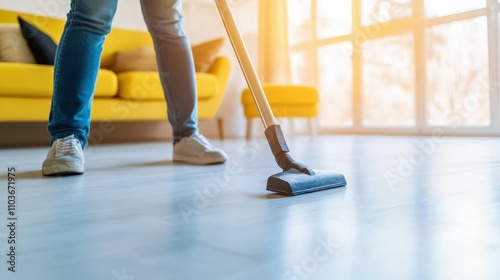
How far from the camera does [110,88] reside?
282 centimetres

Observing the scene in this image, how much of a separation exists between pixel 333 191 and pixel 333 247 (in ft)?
1.17

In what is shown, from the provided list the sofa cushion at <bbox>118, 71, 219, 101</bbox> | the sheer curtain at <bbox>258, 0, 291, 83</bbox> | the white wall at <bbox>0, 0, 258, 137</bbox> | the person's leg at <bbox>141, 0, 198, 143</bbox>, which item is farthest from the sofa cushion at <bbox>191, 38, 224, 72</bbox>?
the person's leg at <bbox>141, 0, 198, 143</bbox>

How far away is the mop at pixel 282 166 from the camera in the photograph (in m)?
0.75

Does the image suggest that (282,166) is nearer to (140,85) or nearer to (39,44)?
(140,85)

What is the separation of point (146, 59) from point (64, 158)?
2.41 metres

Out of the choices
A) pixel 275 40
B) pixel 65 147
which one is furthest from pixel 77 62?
pixel 275 40

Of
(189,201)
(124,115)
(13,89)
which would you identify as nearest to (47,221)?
(189,201)

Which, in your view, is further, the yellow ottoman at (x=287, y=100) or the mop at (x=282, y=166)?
the yellow ottoman at (x=287, y=100)

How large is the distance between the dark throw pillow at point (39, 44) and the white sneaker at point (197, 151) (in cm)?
177

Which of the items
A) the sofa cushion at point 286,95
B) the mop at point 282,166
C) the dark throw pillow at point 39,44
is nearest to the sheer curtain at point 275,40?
the sofa cushion at point 286,95

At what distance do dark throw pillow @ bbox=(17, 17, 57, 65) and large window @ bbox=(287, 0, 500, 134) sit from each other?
2808 mm

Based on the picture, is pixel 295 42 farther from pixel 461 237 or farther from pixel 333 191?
pixel 461 237

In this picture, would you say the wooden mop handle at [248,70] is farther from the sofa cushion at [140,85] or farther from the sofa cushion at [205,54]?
the sofa cushion at [205,54]

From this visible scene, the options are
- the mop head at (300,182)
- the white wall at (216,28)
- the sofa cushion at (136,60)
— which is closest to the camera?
the mop head at (300,182)
